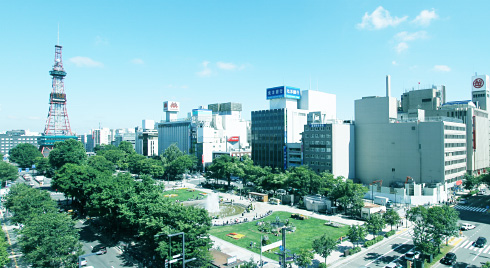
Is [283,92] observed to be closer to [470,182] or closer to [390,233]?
[470,182]

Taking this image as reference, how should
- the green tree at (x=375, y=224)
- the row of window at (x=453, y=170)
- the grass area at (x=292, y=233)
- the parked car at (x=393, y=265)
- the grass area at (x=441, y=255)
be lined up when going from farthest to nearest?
the row of window at (x=453, y=170)
the grass area at (x=292, y=233)
the green tree at (x=375, y=224)
the grass area at (x=441, y=255)
the parked car at (x=393, y=265)

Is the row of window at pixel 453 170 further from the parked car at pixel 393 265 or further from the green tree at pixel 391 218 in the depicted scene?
the parked car at pixel 393 265

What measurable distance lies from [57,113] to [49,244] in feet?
489

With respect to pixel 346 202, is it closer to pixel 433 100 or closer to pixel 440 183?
pixel 440 183

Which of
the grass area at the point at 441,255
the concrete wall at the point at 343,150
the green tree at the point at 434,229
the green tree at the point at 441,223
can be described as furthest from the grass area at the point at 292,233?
the concrete wall at the point at 343,150

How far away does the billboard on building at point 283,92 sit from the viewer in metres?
Answer: 118

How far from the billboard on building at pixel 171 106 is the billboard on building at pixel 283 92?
74408 mm

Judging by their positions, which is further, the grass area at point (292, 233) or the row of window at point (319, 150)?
the row of window at point (319, 150)

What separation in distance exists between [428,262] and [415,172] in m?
50.6

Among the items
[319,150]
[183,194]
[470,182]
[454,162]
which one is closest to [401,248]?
[319,150]

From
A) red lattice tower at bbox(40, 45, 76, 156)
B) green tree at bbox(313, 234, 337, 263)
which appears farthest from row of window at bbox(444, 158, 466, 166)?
red lattice tower at bbox(40, 45, 76, 156)

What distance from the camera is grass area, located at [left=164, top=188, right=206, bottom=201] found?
89363 millimetres

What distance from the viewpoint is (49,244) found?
3531 centimetres

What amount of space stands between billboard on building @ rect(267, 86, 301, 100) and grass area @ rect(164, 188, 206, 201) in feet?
158
